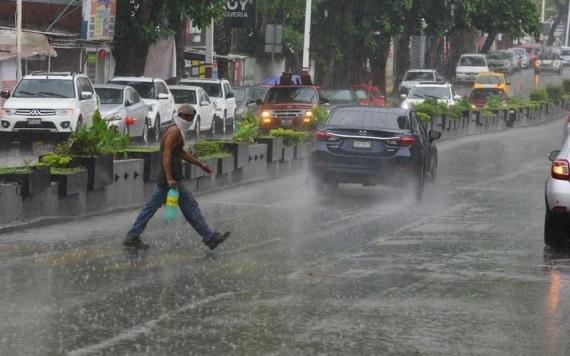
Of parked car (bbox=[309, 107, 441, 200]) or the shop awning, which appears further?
the shop awning

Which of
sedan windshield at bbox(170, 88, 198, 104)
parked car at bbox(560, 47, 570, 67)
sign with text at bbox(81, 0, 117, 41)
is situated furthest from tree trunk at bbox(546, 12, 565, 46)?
sedan windshield at bbox(170, 88, 198, 104)

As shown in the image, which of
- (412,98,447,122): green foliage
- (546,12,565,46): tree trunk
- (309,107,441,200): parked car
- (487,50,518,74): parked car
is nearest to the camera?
(309,107,441,200): parked car

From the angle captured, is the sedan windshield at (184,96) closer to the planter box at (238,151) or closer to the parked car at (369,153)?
the planter box at (238,151)

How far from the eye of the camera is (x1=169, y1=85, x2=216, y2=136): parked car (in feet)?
136

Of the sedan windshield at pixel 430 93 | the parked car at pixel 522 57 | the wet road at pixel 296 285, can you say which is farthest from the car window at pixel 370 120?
the parked car at pixel 522 57

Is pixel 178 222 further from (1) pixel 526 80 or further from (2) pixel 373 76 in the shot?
(1) pixel 526 80

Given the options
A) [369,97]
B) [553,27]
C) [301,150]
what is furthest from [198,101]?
[553,27]

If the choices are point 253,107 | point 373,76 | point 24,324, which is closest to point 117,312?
point 24,324

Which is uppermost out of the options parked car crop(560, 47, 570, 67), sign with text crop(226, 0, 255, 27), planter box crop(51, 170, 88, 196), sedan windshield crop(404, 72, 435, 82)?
sign with text crop(226, 0, 255, 27)

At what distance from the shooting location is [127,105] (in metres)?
35.7

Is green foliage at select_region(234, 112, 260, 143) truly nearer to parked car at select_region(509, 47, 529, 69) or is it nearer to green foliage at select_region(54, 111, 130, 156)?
green foliage at select_region(54, 111, 130, 156)

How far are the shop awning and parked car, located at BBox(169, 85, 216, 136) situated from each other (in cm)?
392

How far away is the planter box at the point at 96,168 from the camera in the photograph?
1873 cm

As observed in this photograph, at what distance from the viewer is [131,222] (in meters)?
18.2
